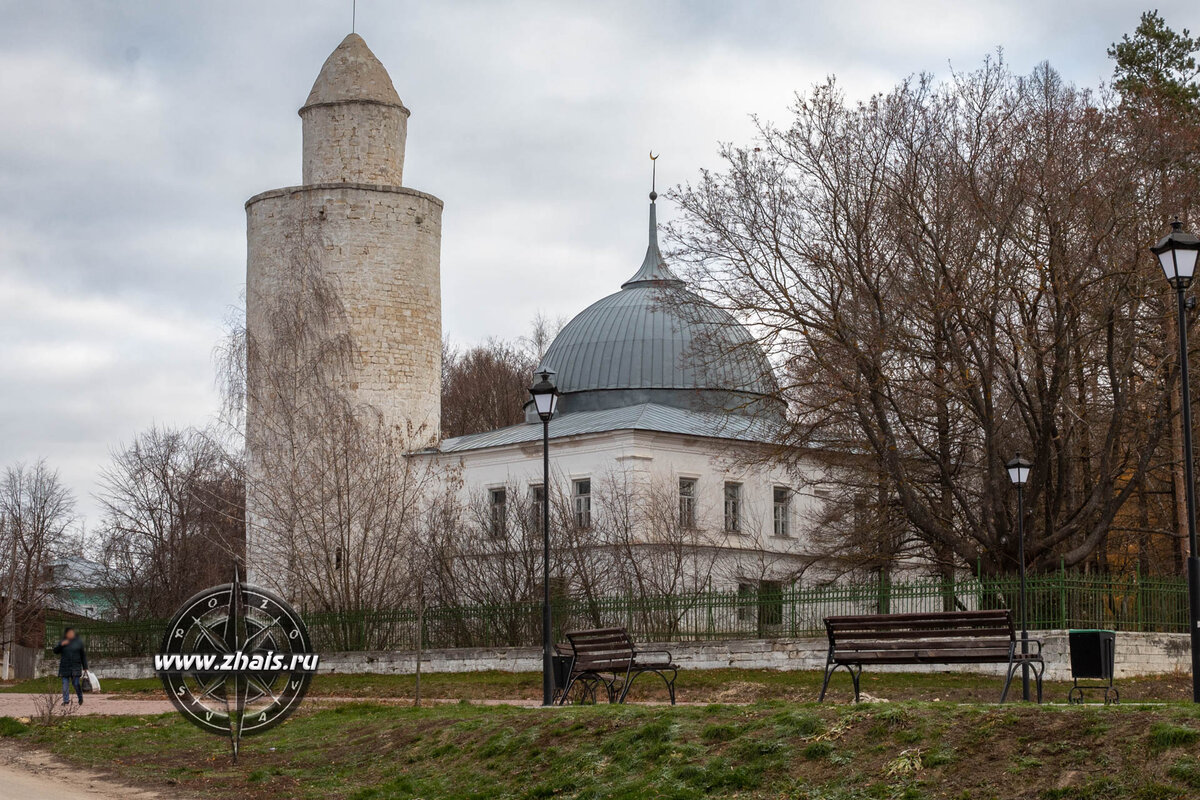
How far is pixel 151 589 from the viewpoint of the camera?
5141cm

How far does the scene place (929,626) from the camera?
45.3 ft

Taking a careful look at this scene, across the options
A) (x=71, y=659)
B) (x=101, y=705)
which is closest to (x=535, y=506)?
(x=101, y=705)

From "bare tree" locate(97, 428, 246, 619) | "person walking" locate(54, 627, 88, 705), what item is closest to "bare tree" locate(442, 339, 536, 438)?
"bare tree" locate(97, 428, 246, 619)

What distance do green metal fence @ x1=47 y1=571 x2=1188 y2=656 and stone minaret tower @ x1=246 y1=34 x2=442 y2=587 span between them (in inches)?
392

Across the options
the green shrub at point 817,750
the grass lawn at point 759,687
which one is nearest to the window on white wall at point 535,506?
the grass lawn at point 759,687

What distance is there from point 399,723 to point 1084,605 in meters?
12.5

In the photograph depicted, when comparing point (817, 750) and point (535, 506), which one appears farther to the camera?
point (535, 506)

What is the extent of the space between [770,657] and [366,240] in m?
22.3

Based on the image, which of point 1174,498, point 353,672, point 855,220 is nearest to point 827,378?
point 855,220

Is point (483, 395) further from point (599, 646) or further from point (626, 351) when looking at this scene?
point (599, 646)

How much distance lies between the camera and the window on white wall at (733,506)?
41062 mm

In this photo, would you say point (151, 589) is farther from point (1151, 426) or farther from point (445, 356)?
point (1151, 426)

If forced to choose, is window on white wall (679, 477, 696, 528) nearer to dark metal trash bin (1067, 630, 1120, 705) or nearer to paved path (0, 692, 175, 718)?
paved path (0, 692, 175, 718)

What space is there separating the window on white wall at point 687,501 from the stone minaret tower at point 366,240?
8358 millimetres
